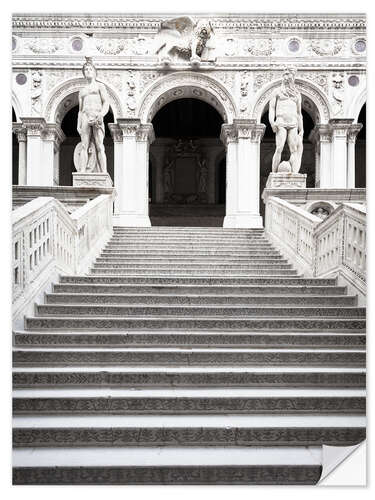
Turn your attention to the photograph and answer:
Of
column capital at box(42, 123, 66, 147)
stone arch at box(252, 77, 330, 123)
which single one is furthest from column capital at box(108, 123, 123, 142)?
stone arch at box(252, 77, 330, 123)

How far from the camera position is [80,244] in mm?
7305

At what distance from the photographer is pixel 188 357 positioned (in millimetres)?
4762

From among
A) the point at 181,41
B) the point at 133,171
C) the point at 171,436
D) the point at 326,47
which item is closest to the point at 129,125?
the point at 133,171

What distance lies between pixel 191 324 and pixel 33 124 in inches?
425

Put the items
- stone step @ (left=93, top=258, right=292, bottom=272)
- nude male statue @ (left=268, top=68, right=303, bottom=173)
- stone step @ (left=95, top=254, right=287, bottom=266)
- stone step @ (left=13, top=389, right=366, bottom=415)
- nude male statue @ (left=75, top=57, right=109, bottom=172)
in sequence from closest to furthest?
1. stone step @ (left=13, top=389, right=366, bottom=415)
2. stone step @ (left=93, top=258, right=292, bottom=272)
3. stone step @ (left=95, top=254, right=287, bottom=266)
4. nude male statue @ (left=75, top=57, right=109, bottom=172)
5. nude male statue @ (left=268, top=68, right=303, bottom=173)

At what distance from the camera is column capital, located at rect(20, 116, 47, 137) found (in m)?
14.4

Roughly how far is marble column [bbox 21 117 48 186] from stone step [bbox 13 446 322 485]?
455 inches

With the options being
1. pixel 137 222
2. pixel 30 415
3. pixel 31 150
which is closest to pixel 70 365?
pixel 30 415

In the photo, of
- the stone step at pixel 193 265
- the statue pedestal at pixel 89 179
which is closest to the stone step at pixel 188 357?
the stone step at pixel 193 265

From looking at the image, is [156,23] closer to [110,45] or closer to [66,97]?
[110,45]

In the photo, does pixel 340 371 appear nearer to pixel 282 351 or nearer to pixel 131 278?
pixel 282 351

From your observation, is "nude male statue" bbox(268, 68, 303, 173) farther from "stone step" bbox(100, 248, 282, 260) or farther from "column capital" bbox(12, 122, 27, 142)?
"column capital" bbox(12, 122, 27, 142)

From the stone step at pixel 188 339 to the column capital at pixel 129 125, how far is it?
10092mm

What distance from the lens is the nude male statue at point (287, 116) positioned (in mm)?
9695
